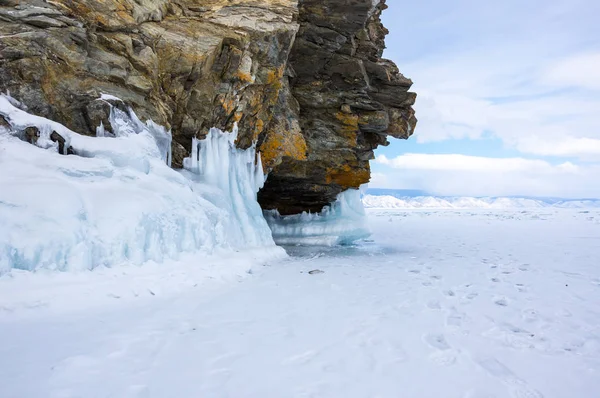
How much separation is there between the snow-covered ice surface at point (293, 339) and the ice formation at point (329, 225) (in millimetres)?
11057

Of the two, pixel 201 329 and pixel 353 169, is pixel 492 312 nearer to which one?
pixel 201 329

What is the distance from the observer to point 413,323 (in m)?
5.06

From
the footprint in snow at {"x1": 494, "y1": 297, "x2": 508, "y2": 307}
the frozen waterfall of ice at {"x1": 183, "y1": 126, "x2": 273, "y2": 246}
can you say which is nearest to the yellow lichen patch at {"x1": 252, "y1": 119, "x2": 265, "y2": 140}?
the frozen waterfall of ice at {"x1": 183, "y1": 126, "x2": 273, "y2": 246}

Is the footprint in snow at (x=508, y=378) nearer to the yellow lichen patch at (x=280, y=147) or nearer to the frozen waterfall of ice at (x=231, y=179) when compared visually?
the frozen waterfall of ice at (x=231, y=179)

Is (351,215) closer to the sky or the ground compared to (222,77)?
closer to the ground

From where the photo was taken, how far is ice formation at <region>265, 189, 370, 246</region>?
18766mm

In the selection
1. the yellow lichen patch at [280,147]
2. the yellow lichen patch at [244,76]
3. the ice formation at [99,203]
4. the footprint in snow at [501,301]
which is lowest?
the footprint in snow at [501,301]

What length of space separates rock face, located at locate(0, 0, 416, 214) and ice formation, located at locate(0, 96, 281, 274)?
635 mm

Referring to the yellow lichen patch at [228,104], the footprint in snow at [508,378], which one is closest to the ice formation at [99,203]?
the yellow lichen patch at [228,104]

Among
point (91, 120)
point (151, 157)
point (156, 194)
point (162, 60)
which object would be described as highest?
point (162, 60)

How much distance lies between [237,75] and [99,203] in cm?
604

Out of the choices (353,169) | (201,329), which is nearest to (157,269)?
(201,329)

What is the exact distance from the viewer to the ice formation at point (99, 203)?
5477mm

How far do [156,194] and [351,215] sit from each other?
43.1ft
